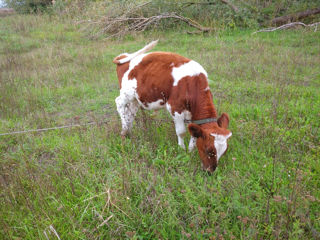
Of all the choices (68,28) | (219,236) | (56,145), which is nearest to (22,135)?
(56,145)

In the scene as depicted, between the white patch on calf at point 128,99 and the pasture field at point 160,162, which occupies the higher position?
the white patch on calf at point 128,99

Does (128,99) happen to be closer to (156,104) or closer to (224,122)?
(156,104)

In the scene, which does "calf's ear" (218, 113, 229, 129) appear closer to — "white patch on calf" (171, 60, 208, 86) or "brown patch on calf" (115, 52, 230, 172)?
"brown patch on calf" (115, 52, 230, 172)

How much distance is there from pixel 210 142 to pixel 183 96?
75 centimetres

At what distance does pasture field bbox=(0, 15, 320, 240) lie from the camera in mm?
2277

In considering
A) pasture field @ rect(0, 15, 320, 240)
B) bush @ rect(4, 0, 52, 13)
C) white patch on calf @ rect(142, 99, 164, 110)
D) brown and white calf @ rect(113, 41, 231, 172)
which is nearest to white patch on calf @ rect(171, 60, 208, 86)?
brown and white calf @ rect(113, 41, 231, 172)

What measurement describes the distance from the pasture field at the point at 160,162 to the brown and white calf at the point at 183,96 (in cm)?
35

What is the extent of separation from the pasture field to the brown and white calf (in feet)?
1.15

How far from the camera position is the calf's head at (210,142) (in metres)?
2.80

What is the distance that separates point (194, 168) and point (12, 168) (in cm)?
253

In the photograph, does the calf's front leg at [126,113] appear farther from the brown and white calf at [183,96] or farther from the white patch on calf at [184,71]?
the white patch on calf at [184,71]

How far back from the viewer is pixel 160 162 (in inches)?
127

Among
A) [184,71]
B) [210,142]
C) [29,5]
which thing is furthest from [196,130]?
[29,5]

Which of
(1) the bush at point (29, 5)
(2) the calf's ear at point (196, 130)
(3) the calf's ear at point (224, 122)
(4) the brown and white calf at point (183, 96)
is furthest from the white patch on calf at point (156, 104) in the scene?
(1) the bush at point (29, 5)
